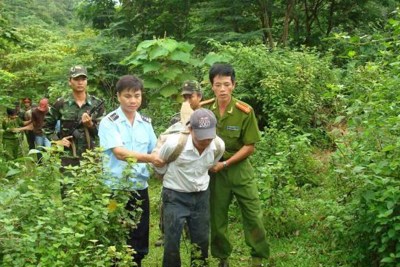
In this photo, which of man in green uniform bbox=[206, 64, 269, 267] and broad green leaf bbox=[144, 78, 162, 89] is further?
broad green leaf bbox=[144, 78, 162, 89]

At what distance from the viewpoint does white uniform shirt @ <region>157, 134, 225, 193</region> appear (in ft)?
12.5

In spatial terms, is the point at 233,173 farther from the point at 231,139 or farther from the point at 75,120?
the point at 75,120

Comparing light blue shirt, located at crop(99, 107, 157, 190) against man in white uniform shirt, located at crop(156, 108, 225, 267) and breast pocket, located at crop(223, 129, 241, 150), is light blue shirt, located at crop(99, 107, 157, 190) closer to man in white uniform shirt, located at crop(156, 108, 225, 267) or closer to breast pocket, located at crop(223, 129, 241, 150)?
man in white uniform shirt, located at crop(156, 108, 225, 267)

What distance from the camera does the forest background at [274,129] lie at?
323 centimetres

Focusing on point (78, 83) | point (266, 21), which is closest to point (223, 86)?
point (78, 83)

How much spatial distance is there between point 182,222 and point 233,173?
0.76 m

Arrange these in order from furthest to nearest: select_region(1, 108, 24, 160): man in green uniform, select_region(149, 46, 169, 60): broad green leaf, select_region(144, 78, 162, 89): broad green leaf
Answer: select_region(1, 108, 24, 160): man in green uniform → select_region(144, 78, 162, 89): broad green leaf → select_region(149, 46, 169, 60): broad green leaf

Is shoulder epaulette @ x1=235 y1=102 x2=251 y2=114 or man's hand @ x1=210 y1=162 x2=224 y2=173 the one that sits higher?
shoulder epaulette @ x1=235 y1=102 x2=251 y2=114

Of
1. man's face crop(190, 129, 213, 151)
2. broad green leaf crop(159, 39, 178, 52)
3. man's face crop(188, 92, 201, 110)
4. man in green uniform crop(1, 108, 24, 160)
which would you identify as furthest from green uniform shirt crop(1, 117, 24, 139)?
man's face crop(190, 129, 213, 151)

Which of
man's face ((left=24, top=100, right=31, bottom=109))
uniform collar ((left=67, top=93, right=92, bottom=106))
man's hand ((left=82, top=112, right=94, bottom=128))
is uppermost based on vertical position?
uniform collar ((left=67, top=93, right=92, bottom=106))

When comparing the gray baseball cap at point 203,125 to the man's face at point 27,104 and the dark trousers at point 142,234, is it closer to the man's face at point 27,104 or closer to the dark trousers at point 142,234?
the dark trousers at point 142,234

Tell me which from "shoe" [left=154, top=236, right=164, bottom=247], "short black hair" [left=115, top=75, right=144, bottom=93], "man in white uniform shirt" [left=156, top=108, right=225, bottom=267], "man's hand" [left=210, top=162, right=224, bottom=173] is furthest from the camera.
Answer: "shoe" [left=154, top=236, right=164, bottom=247]

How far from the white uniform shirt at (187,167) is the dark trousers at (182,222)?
7 centimetres

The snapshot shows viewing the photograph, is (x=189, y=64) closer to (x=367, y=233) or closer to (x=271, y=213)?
(x=271, y=213)
